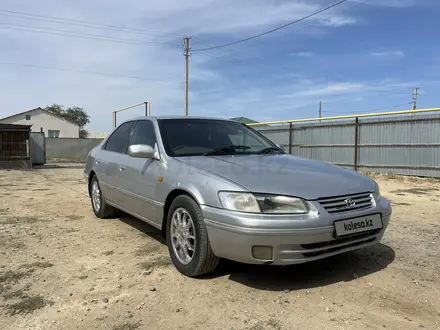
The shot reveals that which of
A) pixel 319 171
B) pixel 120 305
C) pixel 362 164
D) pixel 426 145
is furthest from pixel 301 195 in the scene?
pixel 362 164

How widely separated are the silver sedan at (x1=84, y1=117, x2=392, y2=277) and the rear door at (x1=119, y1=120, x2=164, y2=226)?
0.04 feet

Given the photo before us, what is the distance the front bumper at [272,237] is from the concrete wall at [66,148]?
2679 centimetres

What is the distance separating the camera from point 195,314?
103 inches

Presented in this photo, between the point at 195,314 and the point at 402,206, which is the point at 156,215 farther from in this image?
the point at 402,206

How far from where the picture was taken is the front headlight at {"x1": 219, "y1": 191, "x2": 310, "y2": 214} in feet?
9.24

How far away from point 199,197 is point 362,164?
1258 centimetres

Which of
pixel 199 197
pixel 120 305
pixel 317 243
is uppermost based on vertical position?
pixel 199 197

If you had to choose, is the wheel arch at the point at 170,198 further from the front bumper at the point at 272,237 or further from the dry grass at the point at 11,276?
the dry grass at the point at 11,276

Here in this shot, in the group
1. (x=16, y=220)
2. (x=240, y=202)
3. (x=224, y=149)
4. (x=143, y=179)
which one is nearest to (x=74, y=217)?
(x=16, y=220)

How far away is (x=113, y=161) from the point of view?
4.96m

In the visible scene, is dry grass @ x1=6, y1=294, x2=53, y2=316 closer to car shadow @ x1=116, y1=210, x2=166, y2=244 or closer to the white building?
car shadow @ x1=116, y1=210, x2=166, y2=244

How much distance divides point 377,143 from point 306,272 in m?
11.8

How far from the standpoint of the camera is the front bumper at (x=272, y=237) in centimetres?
275

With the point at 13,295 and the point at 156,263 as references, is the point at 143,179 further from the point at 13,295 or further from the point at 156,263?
the point at 13,295
